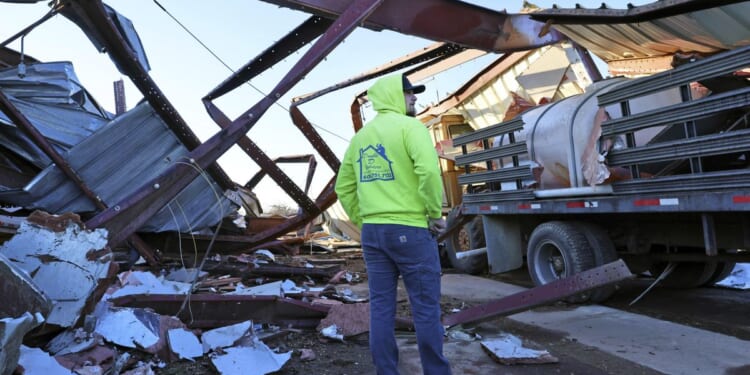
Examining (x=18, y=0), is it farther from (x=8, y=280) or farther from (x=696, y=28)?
(x=696, y=28)

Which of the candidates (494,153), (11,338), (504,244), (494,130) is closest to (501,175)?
(494,153)

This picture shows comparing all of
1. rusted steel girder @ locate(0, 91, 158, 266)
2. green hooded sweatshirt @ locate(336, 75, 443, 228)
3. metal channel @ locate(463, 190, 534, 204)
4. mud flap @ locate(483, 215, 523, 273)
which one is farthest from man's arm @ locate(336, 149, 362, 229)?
rusted steel girder @ locate(0, 91, 158, 266)

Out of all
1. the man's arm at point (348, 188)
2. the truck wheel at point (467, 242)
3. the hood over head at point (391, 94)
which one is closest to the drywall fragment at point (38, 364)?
the man's arm at point (348, 188)

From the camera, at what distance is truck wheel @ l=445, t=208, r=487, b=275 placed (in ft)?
26.6

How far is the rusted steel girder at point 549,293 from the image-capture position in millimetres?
3887

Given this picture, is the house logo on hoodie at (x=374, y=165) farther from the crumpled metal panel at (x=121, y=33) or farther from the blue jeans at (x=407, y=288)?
the crumpled metal panel at (x=121, y=33)

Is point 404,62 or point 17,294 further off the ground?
point 404,62

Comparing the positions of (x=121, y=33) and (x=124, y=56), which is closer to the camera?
(x=124, y=56)

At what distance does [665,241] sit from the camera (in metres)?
5.24

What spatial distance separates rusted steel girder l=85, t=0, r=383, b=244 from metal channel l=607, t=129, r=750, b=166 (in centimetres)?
293

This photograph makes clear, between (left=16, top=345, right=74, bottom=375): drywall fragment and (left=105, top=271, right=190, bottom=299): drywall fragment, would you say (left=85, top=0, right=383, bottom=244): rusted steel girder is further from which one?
(left=16, top=345, right=74, bottom=375): drywall fragment

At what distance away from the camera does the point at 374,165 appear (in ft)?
9.84

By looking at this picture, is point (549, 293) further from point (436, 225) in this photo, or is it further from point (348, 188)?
point (348, 188)

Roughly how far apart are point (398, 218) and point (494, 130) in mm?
3825
